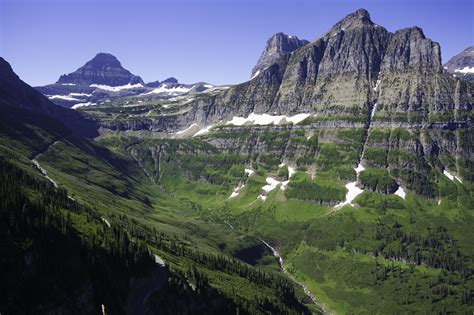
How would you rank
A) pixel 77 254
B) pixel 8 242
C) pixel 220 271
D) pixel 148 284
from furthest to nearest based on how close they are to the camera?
1. pixel 220 271
2. pixel 148 284
3. pixel 77 254
4. pixel 8 242

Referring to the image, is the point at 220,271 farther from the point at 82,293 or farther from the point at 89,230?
the point at 82,293

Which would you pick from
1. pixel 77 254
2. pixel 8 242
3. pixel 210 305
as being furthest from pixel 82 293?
pixel 210 305

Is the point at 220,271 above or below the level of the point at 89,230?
below

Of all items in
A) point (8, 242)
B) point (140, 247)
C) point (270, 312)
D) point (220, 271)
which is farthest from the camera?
point (220, 271)

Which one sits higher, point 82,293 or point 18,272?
point 18,272

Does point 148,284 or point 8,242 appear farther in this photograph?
point 148,284

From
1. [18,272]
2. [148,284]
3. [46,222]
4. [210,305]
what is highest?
[46,222]

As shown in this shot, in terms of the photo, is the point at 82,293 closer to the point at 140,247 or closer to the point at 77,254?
the point at 77,254

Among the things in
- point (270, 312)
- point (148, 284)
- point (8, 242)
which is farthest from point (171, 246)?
point (8, 242)

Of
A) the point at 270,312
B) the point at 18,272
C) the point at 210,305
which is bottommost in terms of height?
the point at 270,312
